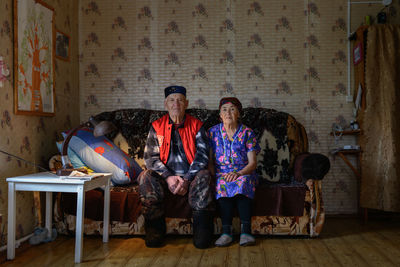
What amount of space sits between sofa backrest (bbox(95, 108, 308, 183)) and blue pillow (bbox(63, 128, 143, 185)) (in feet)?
1.24

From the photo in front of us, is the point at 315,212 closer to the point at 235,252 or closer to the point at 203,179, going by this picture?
the point at 235,252

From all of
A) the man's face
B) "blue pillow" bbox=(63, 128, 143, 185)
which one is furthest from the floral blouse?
"blue pillow" bbox=(63, 128, 143, 185)

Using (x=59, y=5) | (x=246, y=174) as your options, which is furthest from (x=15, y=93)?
(x=246, y=174)

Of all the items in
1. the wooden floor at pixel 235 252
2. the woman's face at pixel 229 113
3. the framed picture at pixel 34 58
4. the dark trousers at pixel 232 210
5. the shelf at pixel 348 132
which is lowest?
the wooden floor at pixel 235 252

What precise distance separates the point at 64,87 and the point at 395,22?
349 centimetres

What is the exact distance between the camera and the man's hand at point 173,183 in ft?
8.47

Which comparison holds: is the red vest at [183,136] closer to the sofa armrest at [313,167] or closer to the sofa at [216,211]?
the sofa at [216,211]

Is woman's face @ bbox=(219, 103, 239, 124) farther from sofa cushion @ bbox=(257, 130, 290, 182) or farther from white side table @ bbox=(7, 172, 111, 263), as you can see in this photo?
white side table @ bbox=(7, 172, 111, 263)

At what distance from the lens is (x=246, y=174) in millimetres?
2645

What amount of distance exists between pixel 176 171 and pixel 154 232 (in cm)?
54

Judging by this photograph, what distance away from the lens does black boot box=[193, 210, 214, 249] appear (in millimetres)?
2445

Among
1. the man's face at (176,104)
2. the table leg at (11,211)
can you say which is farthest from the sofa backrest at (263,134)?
the table leg at (11,211)

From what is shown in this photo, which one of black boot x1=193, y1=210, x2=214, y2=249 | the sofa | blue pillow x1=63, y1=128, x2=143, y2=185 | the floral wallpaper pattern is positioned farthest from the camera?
the floral wallpaper pattern

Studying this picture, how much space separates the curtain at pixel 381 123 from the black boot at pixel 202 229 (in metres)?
1.67
